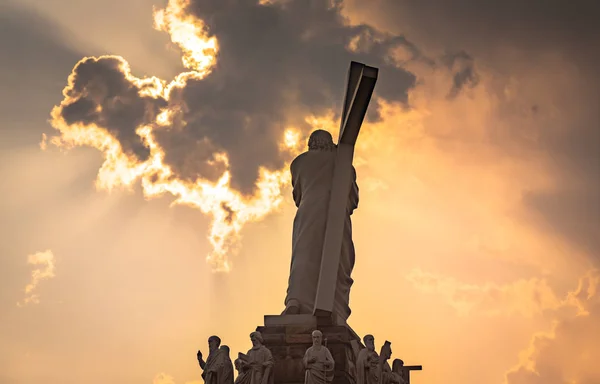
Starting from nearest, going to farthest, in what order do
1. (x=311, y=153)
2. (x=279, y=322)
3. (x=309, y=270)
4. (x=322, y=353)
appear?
(x=322, y=353) → (x=279, y=322) → (x=309, y=270) → (x=311, y=153)

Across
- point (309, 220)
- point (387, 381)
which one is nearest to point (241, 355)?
point (387, 381)

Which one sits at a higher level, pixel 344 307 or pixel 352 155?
pixel 352 155

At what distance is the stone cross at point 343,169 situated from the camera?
18153 mm

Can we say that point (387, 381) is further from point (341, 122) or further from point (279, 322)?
point (341, 122)

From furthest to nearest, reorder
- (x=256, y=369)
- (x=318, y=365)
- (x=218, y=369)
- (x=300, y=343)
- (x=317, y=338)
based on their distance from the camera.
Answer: (x=300, y=343), (x=218, y=369), (x=256, y=369), (x=317, y=338), (x=318, y=365)

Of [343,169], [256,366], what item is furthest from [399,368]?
[343,169]

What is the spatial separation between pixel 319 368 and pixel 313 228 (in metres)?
3.99

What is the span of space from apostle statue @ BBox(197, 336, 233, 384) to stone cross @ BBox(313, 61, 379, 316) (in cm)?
180

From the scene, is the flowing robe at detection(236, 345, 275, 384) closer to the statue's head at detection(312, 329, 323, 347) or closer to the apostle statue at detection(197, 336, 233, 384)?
the apostle statue at detection(197, 336, 233, 384)

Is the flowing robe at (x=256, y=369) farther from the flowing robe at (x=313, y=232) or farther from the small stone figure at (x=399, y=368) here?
the small stone figure at (x=399, y=368)

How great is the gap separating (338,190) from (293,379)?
3963 mm

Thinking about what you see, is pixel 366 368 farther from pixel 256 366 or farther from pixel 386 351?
pixel 256 366

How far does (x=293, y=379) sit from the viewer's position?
1723cm

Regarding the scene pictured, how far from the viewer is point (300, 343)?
17.5 metres
